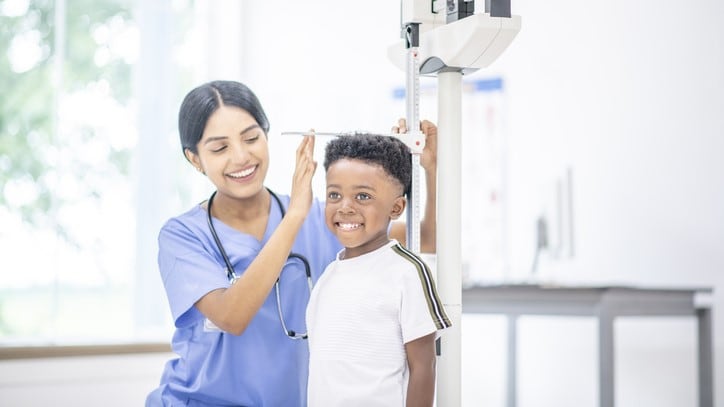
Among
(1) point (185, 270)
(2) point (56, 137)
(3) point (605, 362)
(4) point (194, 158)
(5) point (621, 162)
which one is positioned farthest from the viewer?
(2) point (56, 137)

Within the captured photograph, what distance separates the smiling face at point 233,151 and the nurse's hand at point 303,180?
181 millimetres

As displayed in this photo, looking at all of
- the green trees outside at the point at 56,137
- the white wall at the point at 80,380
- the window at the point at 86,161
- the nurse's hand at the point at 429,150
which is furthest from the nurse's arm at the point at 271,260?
the green trees outside at the point at 56,137

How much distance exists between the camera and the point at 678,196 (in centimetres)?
323

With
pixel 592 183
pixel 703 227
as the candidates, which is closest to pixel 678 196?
pixel 703 227

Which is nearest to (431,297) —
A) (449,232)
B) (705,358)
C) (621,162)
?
(449,232)

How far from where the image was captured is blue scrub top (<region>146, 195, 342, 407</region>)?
1.72 meters

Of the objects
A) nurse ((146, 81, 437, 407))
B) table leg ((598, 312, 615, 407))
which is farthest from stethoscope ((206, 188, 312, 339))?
table leg ((598, 312, 615, 407))

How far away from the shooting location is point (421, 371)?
141 cm

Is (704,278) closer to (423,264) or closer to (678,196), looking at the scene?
(678,196)

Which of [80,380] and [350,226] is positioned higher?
[350,226]

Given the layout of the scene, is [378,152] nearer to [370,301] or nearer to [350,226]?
[350,226]

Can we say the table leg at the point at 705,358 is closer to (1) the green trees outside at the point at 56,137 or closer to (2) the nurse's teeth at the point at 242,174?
(2) the nurse's teeth at the point at 242,174

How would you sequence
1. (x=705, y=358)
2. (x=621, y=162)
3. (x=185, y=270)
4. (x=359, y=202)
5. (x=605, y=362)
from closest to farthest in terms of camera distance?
1. (x=359, y=202)
2. (x=185, y=270)
3. (x=605, y=362)
4. (x=705, y=358)
5. (x=621, y=162)

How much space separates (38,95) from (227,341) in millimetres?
2696
